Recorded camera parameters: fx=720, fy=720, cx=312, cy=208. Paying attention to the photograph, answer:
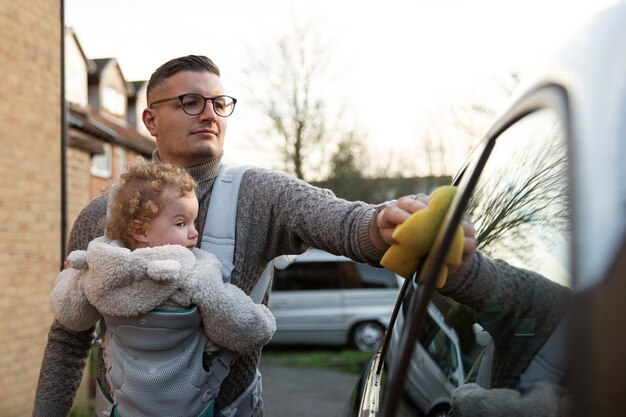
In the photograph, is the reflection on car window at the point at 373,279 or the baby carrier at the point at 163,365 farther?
the reflection on car window at the point at 373,279

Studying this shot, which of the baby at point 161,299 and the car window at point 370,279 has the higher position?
the baby at point 161,299

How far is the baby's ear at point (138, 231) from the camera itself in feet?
6.95

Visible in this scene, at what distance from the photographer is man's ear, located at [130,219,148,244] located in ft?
6.95

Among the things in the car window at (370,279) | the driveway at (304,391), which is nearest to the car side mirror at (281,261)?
the driveway at (304,391)

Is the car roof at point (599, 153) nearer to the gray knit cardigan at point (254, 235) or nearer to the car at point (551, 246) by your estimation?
the car at point (551, 246)

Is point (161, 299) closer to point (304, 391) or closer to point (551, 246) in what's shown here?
point (551, 246)

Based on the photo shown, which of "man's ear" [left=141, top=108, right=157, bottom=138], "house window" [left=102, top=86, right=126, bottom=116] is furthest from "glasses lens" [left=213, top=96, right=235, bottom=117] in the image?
"house window" [left=102, top=86, right=126, bottom=116]

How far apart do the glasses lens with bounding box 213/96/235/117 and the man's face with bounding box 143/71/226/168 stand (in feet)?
0.07

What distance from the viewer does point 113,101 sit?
117 ft

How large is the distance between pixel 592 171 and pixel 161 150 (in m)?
1.90

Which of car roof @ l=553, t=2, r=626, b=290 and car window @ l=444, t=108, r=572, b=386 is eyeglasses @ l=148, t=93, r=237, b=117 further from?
car roof @ l=553, t=2, r=626, b=290

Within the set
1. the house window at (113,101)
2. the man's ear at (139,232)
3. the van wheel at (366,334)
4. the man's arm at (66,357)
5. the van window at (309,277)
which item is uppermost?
the house window at (113,101)

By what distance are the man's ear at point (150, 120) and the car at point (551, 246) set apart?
132cm

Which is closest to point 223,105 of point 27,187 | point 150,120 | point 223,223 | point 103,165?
point 150,120
